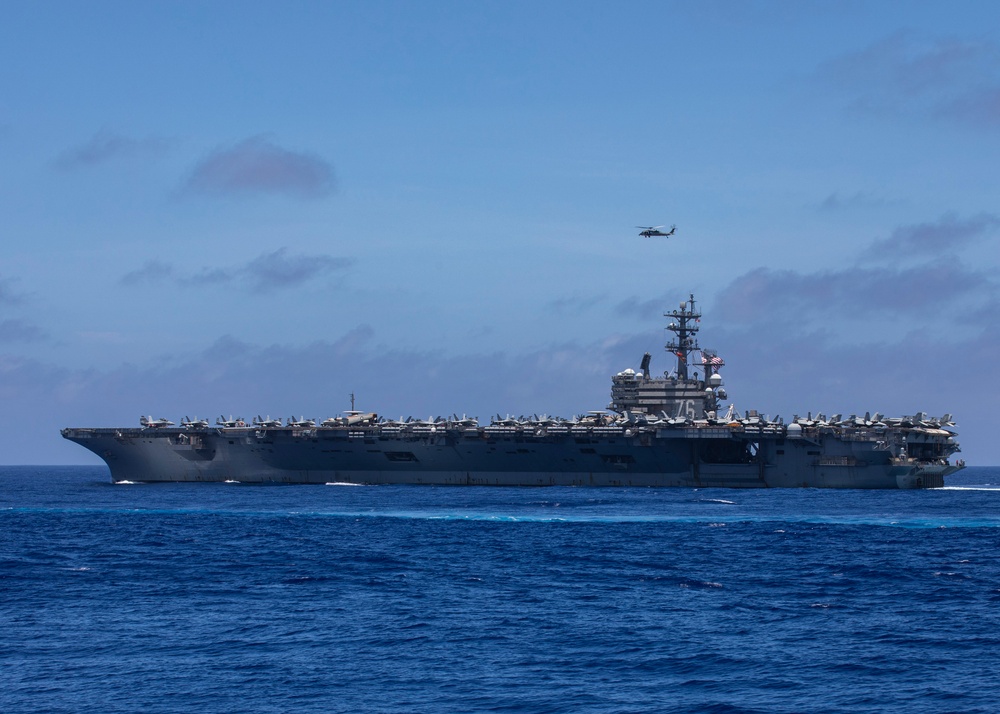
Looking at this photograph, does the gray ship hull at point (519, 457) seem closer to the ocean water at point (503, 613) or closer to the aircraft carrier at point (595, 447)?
the aircraft carrier at point (595, 447)

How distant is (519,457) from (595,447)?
13.2 ft

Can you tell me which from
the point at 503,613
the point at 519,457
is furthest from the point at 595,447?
the point at 503,613

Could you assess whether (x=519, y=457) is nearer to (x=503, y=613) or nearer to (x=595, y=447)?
(x=595, y=447)

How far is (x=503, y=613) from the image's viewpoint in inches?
859

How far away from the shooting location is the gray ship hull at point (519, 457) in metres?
53.6

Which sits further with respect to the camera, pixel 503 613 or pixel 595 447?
pixel 595 447

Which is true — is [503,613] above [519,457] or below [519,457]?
below

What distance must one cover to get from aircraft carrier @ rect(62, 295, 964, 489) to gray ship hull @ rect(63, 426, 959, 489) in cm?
6

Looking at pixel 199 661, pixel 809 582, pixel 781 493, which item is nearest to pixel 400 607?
pixel 199 661

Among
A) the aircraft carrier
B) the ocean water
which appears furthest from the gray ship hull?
the ocean water

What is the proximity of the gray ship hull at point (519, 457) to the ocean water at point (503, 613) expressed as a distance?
41.1 feet

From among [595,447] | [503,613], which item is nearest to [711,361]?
[595,447]

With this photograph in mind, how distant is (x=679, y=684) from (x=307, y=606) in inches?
354

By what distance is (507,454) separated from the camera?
5769 centimetres
